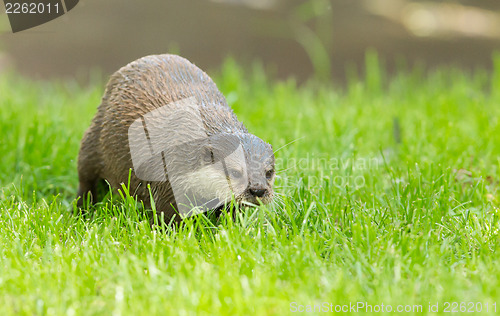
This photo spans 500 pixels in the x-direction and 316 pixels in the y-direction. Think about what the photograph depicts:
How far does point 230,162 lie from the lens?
Answer: 10.5 feet

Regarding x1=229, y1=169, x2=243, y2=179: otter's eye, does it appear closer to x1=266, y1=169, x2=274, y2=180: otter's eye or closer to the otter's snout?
the otter's snout

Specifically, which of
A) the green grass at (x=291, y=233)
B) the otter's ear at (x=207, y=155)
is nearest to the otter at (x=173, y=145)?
the otter's ear at (x=207, y=155)

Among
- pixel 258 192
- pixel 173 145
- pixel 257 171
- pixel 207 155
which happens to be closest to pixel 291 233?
pixel 258 192

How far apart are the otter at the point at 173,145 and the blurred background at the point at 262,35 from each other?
4.56 meters

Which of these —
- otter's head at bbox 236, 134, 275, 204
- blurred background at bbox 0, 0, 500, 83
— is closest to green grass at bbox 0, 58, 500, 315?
otter's head at bbox 236, 134, 275, 204

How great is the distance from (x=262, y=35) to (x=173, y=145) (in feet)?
21.2

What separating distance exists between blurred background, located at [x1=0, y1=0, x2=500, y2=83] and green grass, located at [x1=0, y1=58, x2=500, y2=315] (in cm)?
349

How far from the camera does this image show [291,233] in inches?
121

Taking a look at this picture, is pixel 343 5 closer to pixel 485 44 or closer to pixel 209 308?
pixel 485 44

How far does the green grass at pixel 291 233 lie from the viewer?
2.38 m

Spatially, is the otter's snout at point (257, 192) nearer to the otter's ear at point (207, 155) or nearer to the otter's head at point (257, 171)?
the otter's head at point (257, 171)

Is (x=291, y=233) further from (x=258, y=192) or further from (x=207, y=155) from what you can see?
(x=207, y=155)

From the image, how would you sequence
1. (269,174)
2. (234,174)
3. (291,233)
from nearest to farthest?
(291,233), (234,174), (269,174)

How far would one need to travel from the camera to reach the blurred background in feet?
28.7
